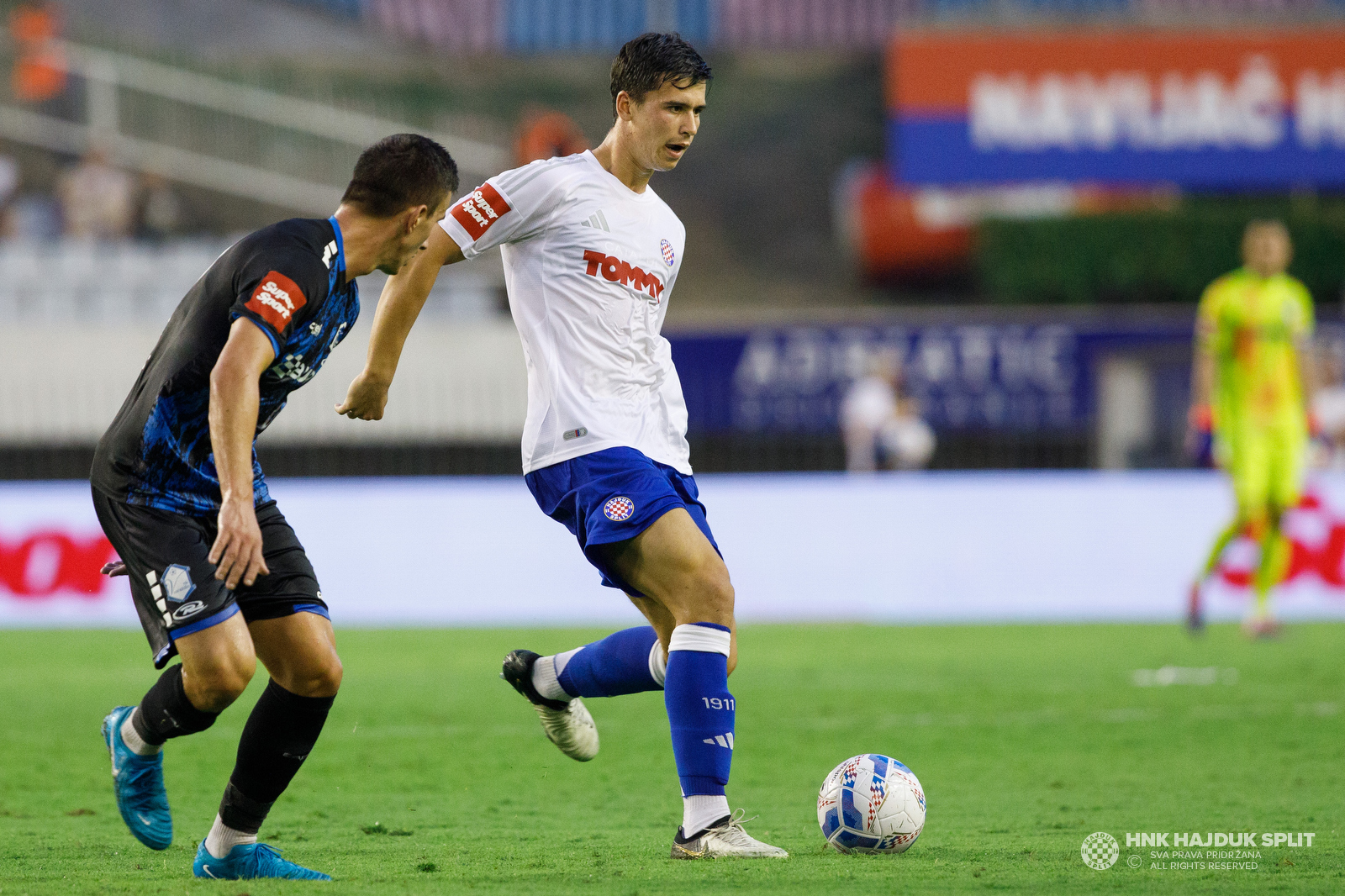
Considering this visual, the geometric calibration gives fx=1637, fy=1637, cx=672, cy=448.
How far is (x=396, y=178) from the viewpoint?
4062 mm

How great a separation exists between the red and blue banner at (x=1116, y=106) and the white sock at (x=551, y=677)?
636 inches

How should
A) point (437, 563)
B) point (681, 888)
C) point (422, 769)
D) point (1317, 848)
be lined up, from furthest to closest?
point (437, 563) → point (422, 769) → point (1317, 848) → point (681, 888)

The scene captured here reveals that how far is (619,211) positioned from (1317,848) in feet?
8.33

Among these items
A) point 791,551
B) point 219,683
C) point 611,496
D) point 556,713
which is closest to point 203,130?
point 791,551

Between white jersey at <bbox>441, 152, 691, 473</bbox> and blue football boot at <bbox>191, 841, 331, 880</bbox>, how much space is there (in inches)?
49.0

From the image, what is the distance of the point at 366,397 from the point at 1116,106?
1786 cm

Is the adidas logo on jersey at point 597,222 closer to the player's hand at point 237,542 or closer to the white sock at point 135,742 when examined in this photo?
the player's hand at point 237,542

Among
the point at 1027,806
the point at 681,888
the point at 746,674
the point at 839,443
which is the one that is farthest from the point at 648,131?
the point at 839,443

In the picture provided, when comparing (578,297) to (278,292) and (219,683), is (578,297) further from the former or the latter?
(219,683)

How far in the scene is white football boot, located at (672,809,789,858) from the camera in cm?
415

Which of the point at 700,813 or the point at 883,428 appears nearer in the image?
the point at 700,813

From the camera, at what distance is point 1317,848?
4312mm

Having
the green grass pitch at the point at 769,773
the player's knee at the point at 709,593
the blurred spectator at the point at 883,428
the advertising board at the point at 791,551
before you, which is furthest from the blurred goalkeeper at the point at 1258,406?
the player's knee at the point at 709,593

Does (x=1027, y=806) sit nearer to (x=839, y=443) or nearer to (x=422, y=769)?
(x=422, y=769)
